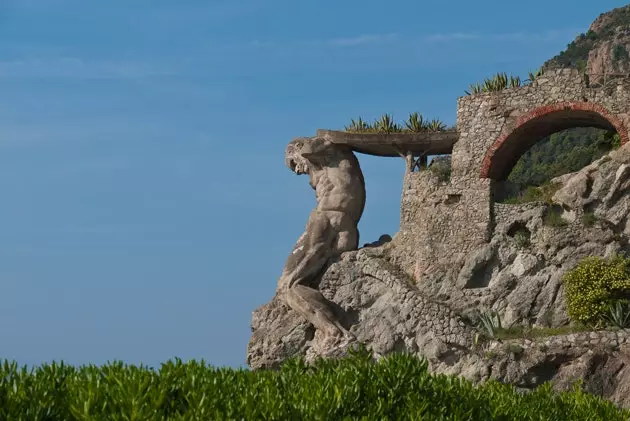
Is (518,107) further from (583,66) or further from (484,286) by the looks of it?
(583,66)

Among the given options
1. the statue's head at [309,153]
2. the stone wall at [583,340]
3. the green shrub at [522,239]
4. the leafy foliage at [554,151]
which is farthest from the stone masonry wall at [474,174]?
the leafy foliage at [554,151]

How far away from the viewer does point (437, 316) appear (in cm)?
3253

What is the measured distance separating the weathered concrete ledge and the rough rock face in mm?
2910

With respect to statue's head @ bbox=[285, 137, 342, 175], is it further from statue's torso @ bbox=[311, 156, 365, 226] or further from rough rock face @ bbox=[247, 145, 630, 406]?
rough rock face @ bbox=[247, 145, 630, 406]

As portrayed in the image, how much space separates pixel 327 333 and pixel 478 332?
4511 millimetres

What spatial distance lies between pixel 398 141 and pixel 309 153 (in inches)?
113

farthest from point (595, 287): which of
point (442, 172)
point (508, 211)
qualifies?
point (442, 172)

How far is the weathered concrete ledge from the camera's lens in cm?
3547

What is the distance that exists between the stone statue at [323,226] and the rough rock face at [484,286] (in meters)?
0.46

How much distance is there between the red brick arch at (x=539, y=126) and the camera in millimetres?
33656

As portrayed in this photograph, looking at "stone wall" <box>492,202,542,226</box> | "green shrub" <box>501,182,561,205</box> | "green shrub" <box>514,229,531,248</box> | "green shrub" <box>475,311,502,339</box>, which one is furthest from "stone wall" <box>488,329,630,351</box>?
"green shrub" <box>501,182,561,205</box>

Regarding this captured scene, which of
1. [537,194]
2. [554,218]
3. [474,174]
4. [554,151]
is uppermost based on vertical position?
[554,151]

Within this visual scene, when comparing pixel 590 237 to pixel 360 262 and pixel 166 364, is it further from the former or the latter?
pixel 166 364

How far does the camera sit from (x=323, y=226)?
35.6 meters
